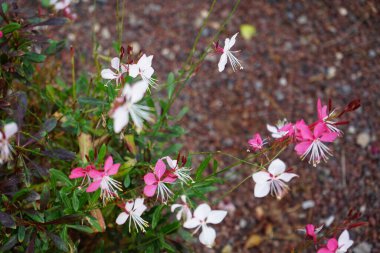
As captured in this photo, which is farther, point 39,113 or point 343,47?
point 343,47

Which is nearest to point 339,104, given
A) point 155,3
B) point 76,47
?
point 155,3

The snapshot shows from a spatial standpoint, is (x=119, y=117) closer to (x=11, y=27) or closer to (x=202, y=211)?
(x=202, y=211)

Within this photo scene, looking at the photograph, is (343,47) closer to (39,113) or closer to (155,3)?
(155,3)

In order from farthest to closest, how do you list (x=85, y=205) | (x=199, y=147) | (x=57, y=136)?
(x=199, y=147)
(x=57, y=136)
(x=85, y=205)

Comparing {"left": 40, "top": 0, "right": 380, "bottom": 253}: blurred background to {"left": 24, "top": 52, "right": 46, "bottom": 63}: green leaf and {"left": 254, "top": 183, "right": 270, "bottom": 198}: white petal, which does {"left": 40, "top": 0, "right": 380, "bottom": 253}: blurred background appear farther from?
{"left": 254, "top": 183, "right": 270, "bottom": 198}: white petal

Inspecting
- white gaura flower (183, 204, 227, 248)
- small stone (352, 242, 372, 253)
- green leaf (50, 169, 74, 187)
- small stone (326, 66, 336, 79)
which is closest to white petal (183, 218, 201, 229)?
white gaura flower (183, 204, 227, 248)

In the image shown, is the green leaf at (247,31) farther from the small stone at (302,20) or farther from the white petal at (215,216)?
the white petal at (215,216)
